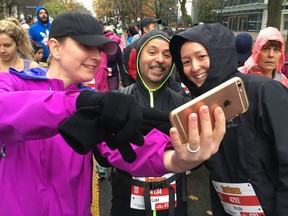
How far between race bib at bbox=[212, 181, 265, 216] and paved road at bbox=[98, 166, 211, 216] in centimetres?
169

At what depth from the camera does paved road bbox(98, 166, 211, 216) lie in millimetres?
3674

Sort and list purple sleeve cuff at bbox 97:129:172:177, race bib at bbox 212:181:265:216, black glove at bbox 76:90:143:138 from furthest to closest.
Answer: race bib at bbox 212:181:265:216 < purple sleeve cuff at bbox 97:129:172:177 < black glove at bbox 76:90:143:138

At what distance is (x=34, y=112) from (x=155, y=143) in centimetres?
64

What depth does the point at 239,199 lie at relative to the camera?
6.45ft

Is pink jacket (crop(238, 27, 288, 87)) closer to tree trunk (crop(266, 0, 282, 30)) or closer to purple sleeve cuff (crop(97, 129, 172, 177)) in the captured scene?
purple sleeve cuff (crop(97, 129, 172, 177))

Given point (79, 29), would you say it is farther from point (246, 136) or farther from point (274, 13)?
point (274, 13)

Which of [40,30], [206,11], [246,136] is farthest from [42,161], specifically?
[206,11]

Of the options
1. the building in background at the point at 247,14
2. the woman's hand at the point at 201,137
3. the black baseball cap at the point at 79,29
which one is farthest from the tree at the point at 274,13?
the building in background at the point at 247,14

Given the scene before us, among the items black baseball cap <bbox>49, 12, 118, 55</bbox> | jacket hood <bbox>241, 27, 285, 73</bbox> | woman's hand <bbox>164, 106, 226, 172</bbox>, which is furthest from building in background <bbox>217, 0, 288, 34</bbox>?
woman's hand <bbox>164, 106, 226, 172</bbox>

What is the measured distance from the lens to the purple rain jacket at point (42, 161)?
101cm

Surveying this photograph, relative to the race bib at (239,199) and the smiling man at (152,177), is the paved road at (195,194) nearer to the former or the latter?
the smiling man at (152,177)

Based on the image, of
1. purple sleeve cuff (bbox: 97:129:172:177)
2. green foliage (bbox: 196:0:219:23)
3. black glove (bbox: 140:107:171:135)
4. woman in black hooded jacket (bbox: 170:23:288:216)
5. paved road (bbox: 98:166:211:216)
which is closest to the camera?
black glove (bbox: 140:107:171:135)

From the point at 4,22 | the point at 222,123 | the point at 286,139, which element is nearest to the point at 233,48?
the point at 286,139

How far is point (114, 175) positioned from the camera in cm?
235
